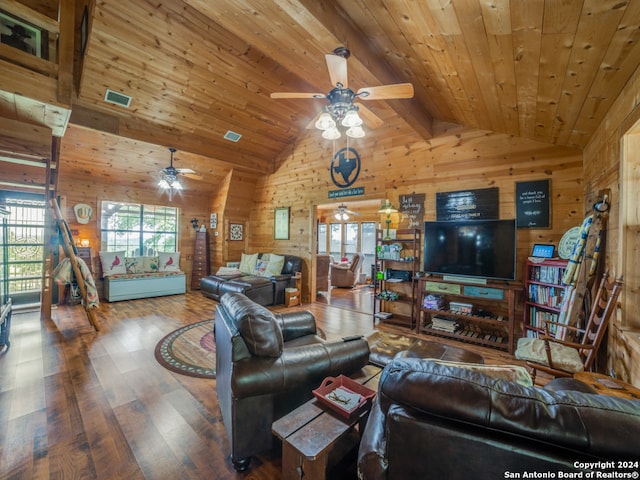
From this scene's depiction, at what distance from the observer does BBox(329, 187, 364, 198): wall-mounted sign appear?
5293 millimetres

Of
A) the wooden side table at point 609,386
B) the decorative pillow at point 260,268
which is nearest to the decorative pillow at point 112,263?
the decorative pillow at point 260,268

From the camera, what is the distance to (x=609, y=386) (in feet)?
5.60

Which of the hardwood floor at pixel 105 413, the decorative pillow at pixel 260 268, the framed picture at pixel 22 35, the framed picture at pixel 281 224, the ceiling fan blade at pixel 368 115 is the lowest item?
the hardwood floor at pixel 105 413

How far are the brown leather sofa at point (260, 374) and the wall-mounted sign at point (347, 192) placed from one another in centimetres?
388

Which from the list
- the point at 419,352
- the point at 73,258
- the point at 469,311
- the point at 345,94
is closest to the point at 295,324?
the point at 419,352

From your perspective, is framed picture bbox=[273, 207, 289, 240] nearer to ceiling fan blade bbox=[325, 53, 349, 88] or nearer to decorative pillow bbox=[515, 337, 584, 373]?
ceiling fan blade bbox=[325, 53, 349, 88]

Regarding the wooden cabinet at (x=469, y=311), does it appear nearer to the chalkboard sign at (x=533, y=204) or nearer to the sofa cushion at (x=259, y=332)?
the chalkboard sign at (x=533, y=204)

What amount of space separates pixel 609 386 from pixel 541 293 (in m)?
1.82

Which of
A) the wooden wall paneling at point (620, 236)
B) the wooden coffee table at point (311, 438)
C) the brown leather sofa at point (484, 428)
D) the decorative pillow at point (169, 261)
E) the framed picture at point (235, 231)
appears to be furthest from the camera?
the framed picture at point (235, 231)

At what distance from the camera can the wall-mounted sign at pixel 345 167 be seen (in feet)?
17.7

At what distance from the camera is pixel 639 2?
1.34 m

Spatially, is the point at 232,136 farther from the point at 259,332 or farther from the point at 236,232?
the point at 259,332

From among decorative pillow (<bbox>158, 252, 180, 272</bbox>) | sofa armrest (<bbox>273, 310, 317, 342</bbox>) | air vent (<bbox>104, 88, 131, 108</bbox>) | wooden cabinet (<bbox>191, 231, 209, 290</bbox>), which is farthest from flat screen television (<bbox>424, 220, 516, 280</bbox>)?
decorative pillow (<bbox>158, 252, 180, 272</bbox>)

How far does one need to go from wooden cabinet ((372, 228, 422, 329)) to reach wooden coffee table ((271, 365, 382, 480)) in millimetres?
3288
